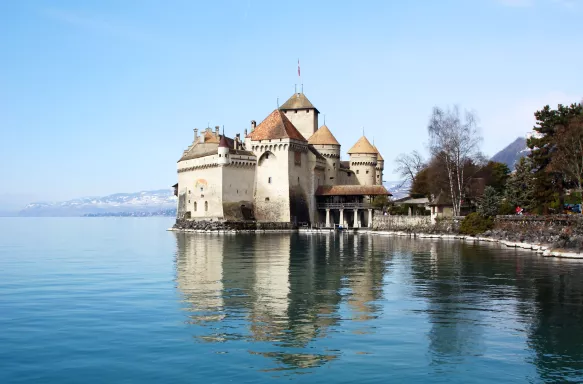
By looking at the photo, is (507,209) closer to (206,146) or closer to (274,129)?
(274,129)

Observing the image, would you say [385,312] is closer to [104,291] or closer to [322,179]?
[104,291]

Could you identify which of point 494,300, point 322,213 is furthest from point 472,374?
point 322,213

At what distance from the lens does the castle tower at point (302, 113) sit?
77.8 meters

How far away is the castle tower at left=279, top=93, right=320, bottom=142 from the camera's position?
77.8 meters

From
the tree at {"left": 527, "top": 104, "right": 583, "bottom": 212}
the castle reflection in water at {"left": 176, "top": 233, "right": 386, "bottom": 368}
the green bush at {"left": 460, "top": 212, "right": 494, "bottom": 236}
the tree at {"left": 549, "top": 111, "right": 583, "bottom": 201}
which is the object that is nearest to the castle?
the green bush at {"left": 460, "top": 212, "right": 494, "bottom": 236}

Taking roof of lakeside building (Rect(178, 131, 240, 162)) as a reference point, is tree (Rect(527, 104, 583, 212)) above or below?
below

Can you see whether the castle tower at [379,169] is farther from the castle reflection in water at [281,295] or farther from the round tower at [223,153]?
the castle reflection in water at [281,295]

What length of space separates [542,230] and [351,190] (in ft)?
109

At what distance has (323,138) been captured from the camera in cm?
7294

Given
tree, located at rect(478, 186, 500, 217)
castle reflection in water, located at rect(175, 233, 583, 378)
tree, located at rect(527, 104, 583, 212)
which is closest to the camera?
castle reflection in water, located at rect(175, 233, 583, 378)

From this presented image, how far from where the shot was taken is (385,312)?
54.0 ft

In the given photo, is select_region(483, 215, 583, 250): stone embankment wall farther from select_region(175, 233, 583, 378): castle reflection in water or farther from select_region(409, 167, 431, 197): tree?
select_region(409, 167, 431, 197): tree

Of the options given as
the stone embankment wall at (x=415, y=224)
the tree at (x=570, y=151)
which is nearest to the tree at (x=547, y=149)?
the tree at (x=570, y=151)

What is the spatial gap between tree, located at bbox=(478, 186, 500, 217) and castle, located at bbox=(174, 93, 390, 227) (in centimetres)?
2009
